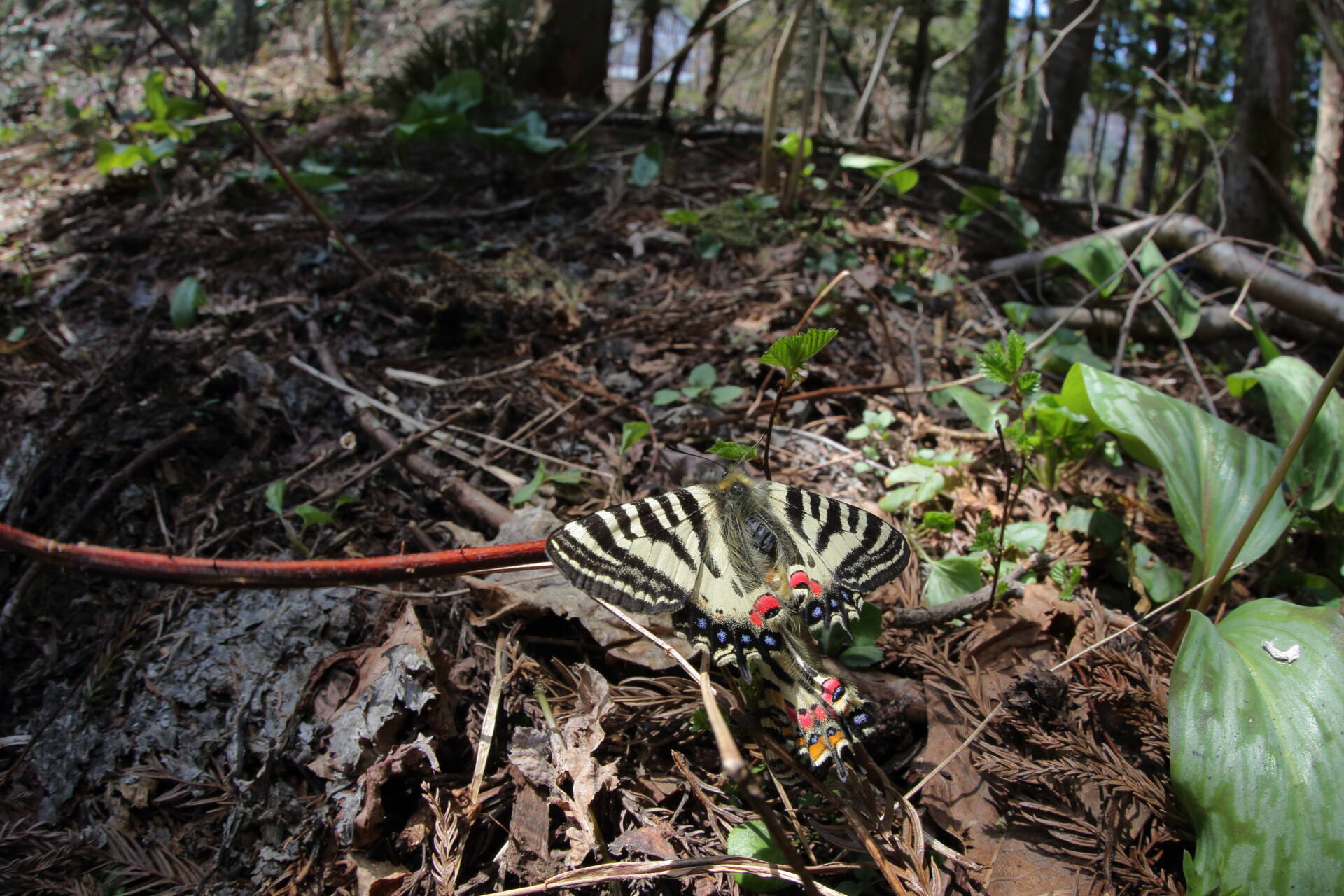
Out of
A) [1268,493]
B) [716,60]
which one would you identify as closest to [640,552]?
[1268,493]

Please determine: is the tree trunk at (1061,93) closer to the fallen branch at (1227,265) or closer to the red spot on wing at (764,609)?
the fallen branch at (1227,265)

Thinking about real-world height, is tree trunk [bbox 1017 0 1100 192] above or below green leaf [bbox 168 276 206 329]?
above

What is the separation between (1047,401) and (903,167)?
1633 mm

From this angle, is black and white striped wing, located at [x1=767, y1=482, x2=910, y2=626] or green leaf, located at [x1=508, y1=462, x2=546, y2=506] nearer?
black and white striped wing, located at [x1=767, y1=482, x2=910, y2=626]

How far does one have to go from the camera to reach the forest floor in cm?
125

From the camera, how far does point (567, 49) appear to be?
16.7 feet

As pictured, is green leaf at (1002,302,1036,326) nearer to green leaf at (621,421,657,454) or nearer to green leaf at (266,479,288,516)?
green leaf at (621,421,657,454)

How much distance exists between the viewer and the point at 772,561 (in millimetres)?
1372

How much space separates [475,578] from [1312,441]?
Result: 2.13m

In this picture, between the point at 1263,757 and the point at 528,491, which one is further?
the point at 528,491

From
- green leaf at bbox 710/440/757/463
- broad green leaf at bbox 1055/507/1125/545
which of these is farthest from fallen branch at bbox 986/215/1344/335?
green leaf at bbox 710/440/757/463

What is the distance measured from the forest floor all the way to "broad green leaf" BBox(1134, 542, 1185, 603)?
0.07 metres

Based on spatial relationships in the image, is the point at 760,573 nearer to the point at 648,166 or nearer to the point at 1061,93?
the point at 648,166

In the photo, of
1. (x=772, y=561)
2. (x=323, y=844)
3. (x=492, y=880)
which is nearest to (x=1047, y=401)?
(x=772, y=561)
